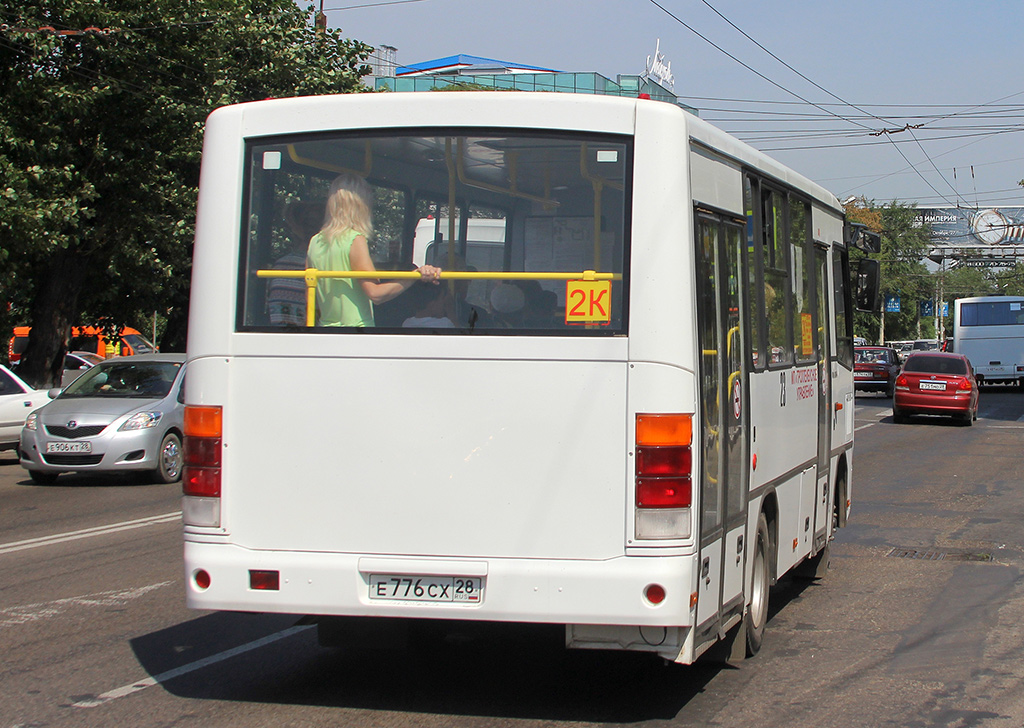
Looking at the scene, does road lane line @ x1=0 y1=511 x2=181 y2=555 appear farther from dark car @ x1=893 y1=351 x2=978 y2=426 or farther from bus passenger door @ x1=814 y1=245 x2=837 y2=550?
dark car @ x1=893 y1=351 x2=978 y2=426

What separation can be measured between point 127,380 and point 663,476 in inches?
495

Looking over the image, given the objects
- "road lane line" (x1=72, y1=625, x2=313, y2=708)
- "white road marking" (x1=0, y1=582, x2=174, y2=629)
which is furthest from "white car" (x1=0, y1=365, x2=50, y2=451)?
"road lane line" (x1=72, y1=625, x2=313, y2=708)

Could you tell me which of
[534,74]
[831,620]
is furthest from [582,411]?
[534,74]

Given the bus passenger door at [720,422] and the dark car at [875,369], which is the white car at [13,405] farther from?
the dark car at [875,369]

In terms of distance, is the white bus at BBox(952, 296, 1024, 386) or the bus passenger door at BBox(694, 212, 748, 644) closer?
the bus passenger door at BBox(694, 212, 748, 644)

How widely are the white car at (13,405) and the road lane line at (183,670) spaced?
472 inches

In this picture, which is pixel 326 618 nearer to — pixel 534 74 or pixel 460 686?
pixel 460 686

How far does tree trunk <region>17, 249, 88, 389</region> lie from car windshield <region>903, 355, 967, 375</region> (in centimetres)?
1791

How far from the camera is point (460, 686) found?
5.96 metres

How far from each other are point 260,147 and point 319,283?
671mm

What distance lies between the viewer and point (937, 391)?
28.0m

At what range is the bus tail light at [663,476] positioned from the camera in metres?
4.98

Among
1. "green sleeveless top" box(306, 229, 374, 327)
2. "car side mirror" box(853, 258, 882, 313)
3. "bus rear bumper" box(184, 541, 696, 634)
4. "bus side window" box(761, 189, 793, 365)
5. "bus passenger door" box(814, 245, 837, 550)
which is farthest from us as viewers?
"car side mirror" box(853, 258, 882, 313)

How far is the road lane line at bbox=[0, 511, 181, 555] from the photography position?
10443 millimetres
